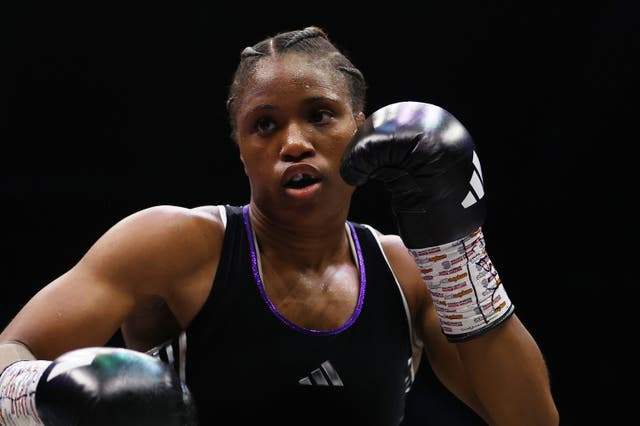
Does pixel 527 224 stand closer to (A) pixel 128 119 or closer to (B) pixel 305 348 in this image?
(A) pixel 128 119

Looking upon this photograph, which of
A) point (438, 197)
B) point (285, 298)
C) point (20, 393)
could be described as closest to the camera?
point (20, 393)

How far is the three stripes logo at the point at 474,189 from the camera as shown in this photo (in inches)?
62.4

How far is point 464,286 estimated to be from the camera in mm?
1620

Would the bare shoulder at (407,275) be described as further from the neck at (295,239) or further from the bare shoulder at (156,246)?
the bare shoulder at (156,246)

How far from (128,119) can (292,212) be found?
6.63ft

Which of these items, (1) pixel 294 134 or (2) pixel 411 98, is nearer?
(1) pixel 294 134

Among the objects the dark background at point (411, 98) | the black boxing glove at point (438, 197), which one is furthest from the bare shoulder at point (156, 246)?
the dark background at point (411, 98)

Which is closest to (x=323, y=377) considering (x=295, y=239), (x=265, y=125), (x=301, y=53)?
(x=295, y=239)

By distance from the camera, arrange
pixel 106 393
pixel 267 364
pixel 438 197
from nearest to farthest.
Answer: pixel 106 393, pixel 438 197, pixel 267 364

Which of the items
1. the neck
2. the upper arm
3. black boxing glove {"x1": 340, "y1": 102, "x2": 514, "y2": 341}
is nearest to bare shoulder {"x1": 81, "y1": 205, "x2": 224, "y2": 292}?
the upper arm

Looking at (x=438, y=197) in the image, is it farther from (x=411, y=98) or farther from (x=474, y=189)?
(x=411, y=98)

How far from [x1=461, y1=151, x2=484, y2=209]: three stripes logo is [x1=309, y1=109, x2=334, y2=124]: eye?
0.38m

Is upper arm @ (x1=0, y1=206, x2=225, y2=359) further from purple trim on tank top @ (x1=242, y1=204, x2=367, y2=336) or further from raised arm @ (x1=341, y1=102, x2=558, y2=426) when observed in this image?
raised arm @ (x1=341, y1=102, x2=558, y2=426)

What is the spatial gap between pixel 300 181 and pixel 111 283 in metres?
0.47
